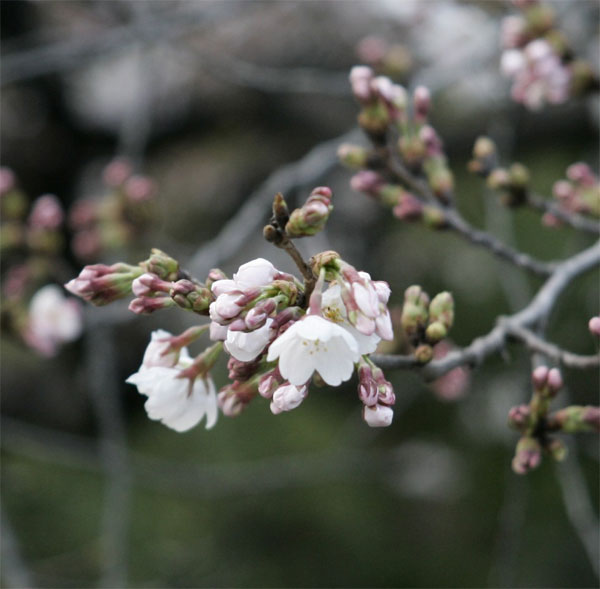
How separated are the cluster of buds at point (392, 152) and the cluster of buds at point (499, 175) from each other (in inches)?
3.2

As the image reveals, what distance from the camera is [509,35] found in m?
1.61

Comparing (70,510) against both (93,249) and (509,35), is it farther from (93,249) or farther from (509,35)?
(509,35)

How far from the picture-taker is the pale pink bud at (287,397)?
58cm

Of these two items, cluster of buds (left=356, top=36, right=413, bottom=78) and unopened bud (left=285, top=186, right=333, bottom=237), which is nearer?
unopened bud (left=285, top=186, right=333, bottom=237)

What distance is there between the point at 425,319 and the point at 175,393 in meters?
0.32

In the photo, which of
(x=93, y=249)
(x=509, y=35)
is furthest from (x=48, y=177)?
(x=509, y=35)

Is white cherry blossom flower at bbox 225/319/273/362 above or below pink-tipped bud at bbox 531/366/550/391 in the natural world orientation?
above

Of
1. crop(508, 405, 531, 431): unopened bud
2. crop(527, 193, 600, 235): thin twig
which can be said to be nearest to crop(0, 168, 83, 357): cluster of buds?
crop(527, 193, 600, 235): thin twig

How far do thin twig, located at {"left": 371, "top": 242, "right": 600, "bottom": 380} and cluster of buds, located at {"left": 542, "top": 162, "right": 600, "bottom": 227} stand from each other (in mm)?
199

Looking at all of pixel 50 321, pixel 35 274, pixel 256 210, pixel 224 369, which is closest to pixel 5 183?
pixel 35 274

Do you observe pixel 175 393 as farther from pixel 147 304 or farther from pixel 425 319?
pixel 425 319

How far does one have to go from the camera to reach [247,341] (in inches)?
23.8

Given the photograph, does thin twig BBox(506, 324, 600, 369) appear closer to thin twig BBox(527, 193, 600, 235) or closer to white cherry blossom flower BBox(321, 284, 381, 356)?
white cherry blossom flower BBox(321, 284, 381, 356)

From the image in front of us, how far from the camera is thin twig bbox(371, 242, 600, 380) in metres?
0.74
